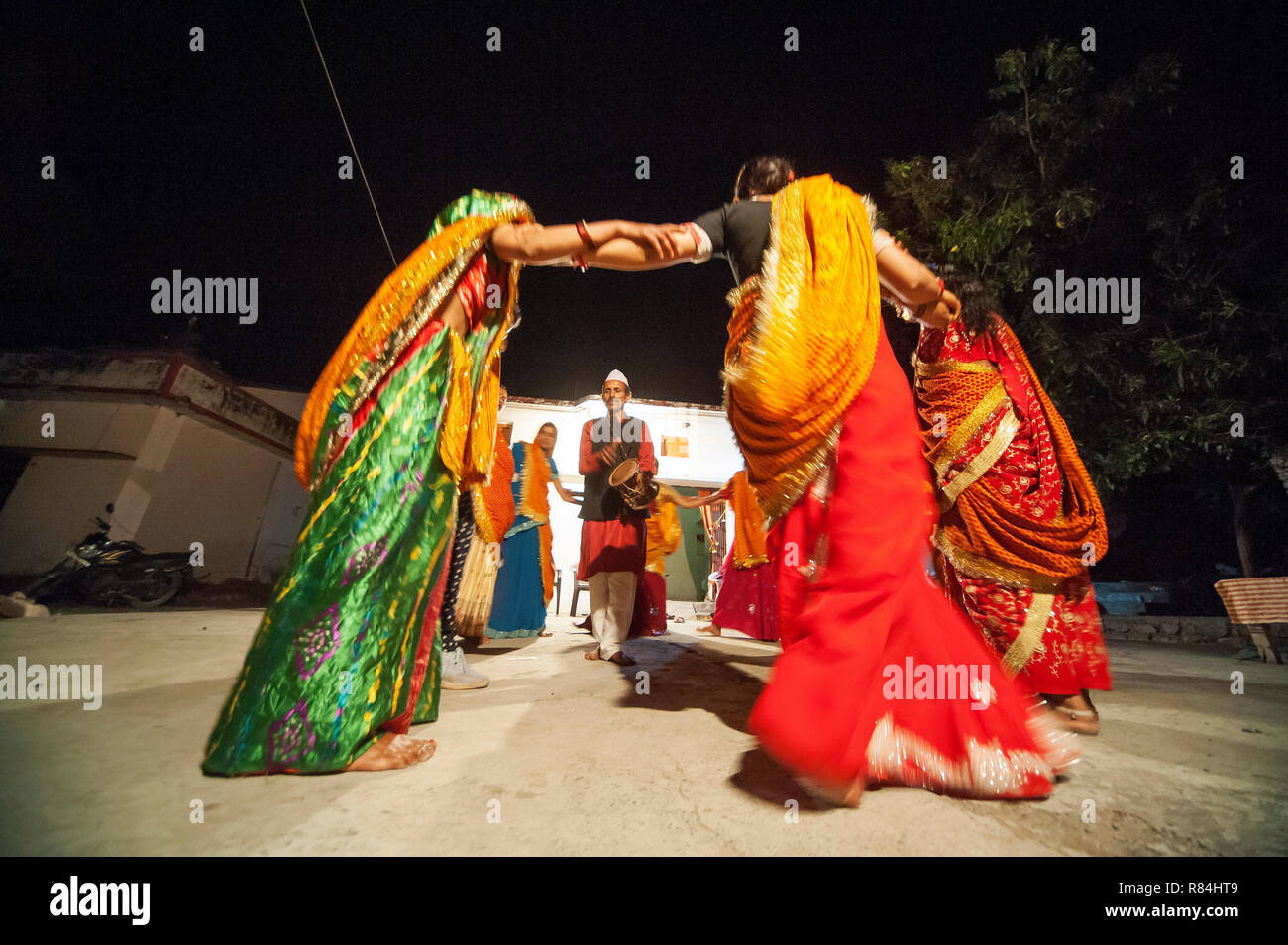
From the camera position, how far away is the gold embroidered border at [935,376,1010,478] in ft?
7.72

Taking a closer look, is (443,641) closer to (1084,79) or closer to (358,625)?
(358,625)

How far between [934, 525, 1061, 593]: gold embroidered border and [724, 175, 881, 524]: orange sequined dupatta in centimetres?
111

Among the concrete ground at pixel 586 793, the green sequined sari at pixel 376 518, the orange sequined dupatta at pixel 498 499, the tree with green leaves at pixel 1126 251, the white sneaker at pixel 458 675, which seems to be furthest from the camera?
the tree with green leaves at pixel 1126 251

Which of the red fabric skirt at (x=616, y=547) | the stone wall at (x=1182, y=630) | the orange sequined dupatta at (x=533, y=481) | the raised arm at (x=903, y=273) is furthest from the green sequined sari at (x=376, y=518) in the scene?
the stone wall at (x=1182, y=630)

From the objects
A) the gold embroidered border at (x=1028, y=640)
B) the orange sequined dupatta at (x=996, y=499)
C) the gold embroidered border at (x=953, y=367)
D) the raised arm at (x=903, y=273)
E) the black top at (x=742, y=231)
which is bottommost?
the gold embroidered border at (x=1028, y=640)

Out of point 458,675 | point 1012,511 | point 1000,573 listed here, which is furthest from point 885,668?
point 458,675

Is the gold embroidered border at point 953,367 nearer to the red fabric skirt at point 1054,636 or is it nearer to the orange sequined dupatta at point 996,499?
the orange sequined dupatta at point 996,499

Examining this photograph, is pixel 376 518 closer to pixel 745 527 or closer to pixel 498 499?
pixel 498 499

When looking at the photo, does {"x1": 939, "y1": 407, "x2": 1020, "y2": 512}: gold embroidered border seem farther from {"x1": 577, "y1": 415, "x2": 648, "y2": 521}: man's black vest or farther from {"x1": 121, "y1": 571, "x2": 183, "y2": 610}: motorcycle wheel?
{"x1": 121, "y1": 571, "x2": 183, "y2": 610}: motorcycle wheel

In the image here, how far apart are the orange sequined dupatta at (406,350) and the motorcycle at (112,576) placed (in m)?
7.82

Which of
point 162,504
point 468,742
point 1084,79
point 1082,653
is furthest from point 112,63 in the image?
point 1084,79

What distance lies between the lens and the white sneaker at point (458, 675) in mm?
2758

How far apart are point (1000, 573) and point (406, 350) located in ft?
8.13
